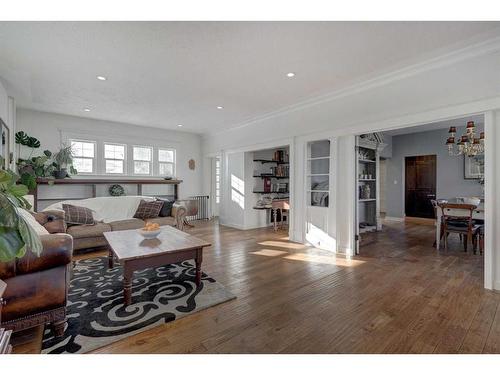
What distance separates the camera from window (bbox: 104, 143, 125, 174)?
6.00 metres

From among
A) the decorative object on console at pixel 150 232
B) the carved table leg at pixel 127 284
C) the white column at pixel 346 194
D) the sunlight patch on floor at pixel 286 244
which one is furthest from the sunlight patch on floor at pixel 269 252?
the carved table leg at pixel 127 284

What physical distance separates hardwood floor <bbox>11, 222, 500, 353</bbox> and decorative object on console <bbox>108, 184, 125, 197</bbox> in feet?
10.7

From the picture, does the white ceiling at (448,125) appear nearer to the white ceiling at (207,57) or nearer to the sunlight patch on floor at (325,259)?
the white ceiling at (207,57)

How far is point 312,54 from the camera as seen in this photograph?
275 cm

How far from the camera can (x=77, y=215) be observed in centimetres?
402

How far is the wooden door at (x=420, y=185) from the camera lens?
6.88 m

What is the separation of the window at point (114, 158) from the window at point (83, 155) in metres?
0.29

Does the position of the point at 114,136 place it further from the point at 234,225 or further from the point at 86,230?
the point at 234,225

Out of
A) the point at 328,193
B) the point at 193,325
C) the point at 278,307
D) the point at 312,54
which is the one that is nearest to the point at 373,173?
the point at 328,193

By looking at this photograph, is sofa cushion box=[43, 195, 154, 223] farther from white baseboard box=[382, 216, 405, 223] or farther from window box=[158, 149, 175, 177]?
white baseboard box=[382, 216, 405, 223]

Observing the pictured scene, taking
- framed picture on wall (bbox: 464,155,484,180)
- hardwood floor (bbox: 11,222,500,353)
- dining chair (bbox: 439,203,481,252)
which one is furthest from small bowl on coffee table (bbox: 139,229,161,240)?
framed picture on wall (bbox: 464,155,484,180)

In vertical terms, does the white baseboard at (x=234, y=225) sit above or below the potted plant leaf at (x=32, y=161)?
below
